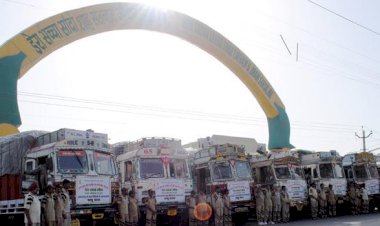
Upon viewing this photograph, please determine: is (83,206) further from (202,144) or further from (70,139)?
(202,144)

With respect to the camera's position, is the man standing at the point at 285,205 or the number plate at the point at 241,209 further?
the man standing at the point at 285,205

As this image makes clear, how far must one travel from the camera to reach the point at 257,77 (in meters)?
27.0

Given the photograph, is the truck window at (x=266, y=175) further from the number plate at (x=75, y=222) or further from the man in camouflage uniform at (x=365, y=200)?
the number plate at (x=75, y=222)

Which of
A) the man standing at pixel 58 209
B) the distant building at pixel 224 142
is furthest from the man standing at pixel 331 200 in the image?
the man standing at pixel 58 209

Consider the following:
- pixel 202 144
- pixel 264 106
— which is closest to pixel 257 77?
pixel 264 106

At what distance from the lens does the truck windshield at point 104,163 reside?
1416 cm

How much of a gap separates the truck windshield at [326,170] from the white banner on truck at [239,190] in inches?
206

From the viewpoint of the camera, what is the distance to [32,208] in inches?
456

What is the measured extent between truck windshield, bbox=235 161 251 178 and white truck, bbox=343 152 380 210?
6861mm

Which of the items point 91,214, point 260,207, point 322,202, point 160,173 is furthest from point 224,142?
point 91,214

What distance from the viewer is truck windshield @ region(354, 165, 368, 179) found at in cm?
2345

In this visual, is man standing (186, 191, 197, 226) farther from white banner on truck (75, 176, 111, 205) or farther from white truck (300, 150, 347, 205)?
white truck (300, 150, 347, 205)

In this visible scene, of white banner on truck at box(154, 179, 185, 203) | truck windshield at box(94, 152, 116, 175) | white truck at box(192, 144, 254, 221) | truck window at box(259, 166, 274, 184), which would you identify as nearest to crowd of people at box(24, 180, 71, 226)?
truck windshield at box(94, 152, 116, 175)

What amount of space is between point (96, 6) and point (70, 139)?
321 inches
